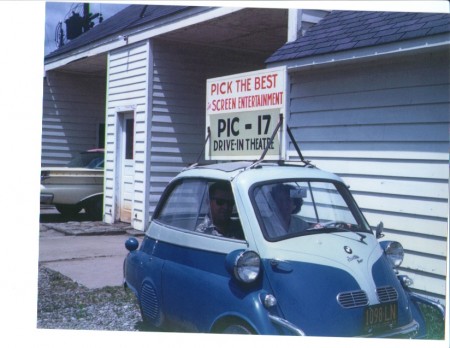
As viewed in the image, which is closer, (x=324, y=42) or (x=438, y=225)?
(x=438, y=225)

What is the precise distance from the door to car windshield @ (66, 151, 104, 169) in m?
0.66

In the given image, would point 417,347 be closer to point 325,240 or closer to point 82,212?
point 325,240

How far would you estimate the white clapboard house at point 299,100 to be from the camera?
507 centimetres

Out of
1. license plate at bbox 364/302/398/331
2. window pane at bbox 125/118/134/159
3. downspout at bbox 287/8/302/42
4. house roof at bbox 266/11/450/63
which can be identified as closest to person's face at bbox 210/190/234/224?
license plate at bbox 364/302/398/331

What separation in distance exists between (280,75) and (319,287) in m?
2.92

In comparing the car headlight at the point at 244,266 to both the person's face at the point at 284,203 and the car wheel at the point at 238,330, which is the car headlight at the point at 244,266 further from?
the person's face at the point at 284,203

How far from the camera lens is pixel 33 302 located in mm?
4691

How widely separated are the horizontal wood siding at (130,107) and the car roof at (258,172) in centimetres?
493

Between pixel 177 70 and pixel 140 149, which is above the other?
pixel 177 70

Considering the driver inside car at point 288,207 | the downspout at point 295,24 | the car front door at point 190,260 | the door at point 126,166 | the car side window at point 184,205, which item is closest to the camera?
the car front door at point 190,260

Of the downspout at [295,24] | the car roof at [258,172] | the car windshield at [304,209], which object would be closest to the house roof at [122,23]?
the downspout at [295,24]

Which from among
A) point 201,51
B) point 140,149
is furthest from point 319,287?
point 201,51

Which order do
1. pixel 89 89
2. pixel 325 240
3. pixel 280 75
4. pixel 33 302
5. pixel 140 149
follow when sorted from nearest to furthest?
pixel 325 240 → pixel 33 302 → pixel 280 75 → pixel 140 149 → pixel 89 89

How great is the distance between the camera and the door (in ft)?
31.3
